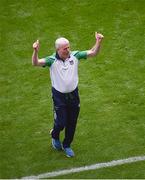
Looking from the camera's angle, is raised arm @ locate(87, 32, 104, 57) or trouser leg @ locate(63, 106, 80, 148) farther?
trouser leg @ locate(63, 106, 80, 148)

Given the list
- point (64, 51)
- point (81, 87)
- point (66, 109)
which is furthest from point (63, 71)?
point (81, 87)

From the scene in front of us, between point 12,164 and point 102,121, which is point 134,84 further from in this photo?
point 12,164

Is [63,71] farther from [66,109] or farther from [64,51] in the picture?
[66,109]

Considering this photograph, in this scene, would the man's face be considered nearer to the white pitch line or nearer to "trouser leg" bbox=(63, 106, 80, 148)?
"trouser leg" bbox=(63, 106, 80, 148)

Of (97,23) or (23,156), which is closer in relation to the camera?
(23,156)

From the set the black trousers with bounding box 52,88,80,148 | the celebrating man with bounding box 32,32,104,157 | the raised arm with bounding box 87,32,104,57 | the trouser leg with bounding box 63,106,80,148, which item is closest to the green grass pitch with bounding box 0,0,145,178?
the trouser leg with bounding box 63,106,80,148

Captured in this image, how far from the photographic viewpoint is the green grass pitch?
1023 centimetres

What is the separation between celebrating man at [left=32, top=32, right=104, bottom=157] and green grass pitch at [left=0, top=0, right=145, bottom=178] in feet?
2.73

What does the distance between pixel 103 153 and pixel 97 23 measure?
5.23 m

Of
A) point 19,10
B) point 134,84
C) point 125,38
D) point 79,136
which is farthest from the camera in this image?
point 19,10

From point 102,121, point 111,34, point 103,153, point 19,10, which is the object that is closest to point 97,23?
point 111,34

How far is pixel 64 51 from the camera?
9.32 meters

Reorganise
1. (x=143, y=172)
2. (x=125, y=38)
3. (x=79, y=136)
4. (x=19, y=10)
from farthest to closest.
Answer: (x=19, y=10), (x=125, y=38), (x=79, y=136), (x=143, y=172)

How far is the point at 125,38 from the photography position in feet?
46.1
